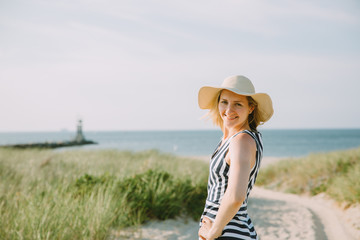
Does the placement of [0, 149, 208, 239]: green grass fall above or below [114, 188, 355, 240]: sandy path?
above

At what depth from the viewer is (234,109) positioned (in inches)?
73.1

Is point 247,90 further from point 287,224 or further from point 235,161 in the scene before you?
point 287,224

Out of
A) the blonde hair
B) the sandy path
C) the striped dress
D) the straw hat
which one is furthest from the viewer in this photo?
the sandy path

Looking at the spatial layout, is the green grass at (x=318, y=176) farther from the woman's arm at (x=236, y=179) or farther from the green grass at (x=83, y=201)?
the woman's arm at (x=236, y=179)

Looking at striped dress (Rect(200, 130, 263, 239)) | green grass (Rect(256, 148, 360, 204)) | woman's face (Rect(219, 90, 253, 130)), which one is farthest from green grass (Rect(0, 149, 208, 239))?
green grass (Rect(256, 148, 360, 204))

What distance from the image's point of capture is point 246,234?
1726mm

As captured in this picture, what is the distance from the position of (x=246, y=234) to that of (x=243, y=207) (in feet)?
0.49

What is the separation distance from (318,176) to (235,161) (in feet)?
29.7

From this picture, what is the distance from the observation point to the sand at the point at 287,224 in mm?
4898

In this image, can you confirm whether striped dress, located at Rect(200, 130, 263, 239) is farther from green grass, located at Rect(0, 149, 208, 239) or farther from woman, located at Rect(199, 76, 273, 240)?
green grass, located at Rect(0, 149, 208, 239)

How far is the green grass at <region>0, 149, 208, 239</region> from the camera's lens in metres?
3.59

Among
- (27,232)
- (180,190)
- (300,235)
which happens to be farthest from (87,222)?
(300,235)

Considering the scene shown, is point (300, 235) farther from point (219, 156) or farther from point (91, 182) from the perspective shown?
point (219, 156)

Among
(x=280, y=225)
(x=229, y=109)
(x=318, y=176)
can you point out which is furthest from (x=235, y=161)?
(x=318, y=176)
